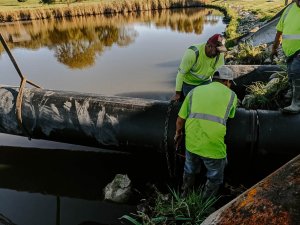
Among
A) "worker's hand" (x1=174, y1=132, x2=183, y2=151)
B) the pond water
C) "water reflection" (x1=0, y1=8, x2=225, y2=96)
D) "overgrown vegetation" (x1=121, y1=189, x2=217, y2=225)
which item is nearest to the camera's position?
"overgrown vegetation" (x1=121, y1=189, x2=217, y2=225)

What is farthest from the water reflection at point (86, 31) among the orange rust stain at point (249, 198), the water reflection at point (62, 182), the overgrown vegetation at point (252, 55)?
the orange rust stain at point (249, 198)

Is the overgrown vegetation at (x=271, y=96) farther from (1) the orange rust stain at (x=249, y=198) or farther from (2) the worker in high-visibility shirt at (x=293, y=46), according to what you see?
(1) the orange rust stain at (x=249, y=198)

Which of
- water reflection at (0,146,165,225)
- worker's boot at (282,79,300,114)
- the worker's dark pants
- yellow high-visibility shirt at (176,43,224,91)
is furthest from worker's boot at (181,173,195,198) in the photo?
worker's boot at (282,79,300,114)

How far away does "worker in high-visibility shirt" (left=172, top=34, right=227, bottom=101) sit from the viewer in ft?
15.6

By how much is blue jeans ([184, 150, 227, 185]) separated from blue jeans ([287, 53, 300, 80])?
1.69 metres

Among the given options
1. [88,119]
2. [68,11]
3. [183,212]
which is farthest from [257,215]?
[68,11]

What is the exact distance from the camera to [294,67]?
181 inches

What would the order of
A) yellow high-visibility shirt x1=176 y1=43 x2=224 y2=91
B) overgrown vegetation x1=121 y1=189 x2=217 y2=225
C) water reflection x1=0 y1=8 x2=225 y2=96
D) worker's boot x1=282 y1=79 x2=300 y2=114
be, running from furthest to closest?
water reflection x1=0 y1=8 x2=225 y2=96, yellow high-visibility shirt x1=176 y1=43 x2=224 y2=91, worker's boot x1=282 y1=79 x2=300 y2=114, overgrown vegetation x1=121 y1=189 x2=217 y2=225

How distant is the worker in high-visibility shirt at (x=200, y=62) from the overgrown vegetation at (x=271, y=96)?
4.49 feet

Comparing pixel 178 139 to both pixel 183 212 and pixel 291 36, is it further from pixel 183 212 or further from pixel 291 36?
pixel 291 36

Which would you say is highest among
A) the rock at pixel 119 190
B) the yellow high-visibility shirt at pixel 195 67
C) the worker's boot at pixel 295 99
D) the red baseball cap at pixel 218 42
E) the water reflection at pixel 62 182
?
the red baseball cap at pixel 218 42

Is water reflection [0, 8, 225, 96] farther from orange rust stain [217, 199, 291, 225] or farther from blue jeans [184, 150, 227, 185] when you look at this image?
orange rust stain [217, 199, 291, 225]

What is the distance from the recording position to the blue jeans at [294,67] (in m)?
4.54

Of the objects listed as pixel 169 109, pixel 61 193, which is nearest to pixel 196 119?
pixel 169 109
